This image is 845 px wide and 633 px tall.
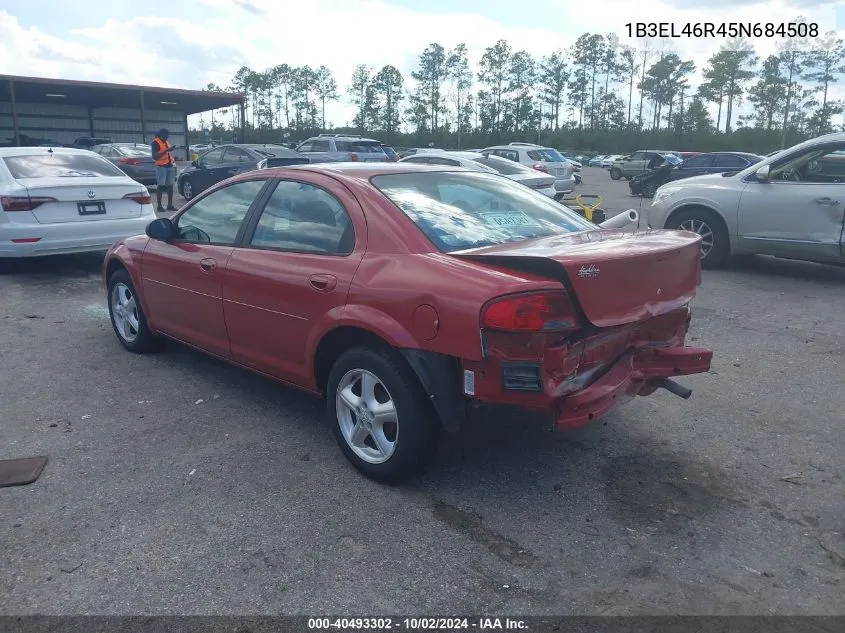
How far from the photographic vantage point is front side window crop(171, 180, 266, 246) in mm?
4562

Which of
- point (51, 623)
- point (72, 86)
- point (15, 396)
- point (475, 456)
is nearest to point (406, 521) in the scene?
point (475, 456)

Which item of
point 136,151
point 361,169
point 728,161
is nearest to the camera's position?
point 361,169

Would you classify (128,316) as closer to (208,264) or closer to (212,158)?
(208,264)

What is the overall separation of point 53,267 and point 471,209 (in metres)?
7.48

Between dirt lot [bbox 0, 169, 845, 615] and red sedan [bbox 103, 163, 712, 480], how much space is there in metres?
0.38

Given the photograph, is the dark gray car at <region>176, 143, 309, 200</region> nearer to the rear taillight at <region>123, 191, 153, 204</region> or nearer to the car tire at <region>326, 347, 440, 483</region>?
the rear taillight at <region>123, 191, 153, 204</region>

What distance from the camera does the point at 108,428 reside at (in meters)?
4.33

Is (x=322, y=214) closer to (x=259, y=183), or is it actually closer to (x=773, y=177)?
(x=259, y=183)

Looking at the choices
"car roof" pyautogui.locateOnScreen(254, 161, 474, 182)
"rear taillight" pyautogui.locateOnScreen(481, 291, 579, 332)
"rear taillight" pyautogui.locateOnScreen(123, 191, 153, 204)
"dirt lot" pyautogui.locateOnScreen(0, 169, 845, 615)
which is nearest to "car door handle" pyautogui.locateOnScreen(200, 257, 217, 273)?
"car roof" pyautogui.locateOnScreen(254, 161, 474, 182)

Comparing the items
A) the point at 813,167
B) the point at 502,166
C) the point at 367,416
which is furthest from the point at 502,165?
the point at 367,416

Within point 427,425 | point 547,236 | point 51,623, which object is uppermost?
point 547,236

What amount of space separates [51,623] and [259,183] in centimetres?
272

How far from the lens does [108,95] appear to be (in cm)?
3588

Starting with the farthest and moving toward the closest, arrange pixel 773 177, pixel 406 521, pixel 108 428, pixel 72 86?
pixel 72 86 < pixel 773 177 < pixel 108 428 < pixel 406 521
